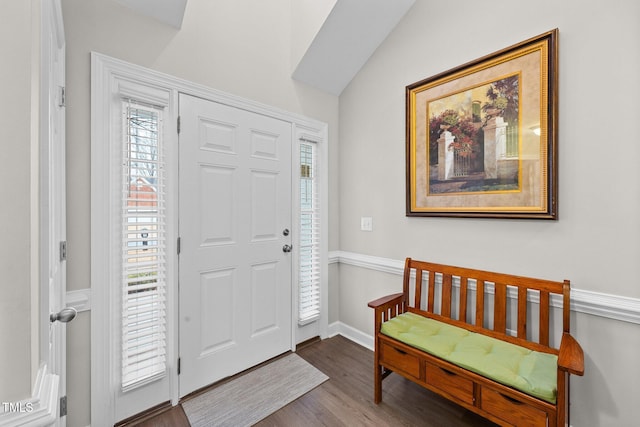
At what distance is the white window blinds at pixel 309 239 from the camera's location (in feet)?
8.38

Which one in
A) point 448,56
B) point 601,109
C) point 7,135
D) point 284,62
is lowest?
point 7,135

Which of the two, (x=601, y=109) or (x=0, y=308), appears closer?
(x=0, y=308)

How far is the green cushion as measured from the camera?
1.27 meters

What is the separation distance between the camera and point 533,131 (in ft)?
5.32

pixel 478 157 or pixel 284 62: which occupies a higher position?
pixel 284 62

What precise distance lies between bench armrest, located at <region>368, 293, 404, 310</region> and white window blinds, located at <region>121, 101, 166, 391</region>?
1.37m

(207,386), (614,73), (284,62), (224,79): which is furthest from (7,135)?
(614,73)

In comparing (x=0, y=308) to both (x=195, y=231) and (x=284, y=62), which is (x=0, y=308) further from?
(x=284, y=62)

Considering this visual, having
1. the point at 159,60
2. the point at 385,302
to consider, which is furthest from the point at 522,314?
the point at 159,60

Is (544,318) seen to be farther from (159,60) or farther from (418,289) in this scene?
(159,60)

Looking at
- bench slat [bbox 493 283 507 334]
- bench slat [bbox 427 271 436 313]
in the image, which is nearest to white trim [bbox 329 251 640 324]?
bench slat [bbox 493 283 507 334]

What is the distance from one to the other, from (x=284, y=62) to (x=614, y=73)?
2.11 m

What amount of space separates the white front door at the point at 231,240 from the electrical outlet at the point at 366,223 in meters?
0.70

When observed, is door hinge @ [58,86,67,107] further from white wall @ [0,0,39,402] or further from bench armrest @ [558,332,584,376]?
bench armrest @ [558,332,584,376]
